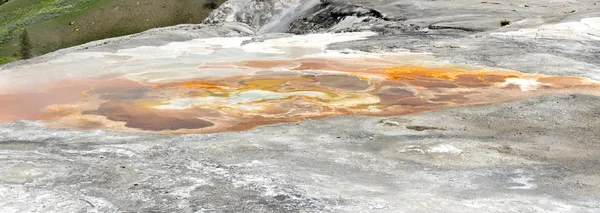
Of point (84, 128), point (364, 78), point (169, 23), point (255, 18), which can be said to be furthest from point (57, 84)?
point (169, 23)

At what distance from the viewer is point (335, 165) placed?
385 inches

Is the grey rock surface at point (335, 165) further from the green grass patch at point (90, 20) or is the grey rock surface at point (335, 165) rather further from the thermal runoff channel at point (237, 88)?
the green grass patch at point (90, 20)

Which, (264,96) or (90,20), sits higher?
(90,20)

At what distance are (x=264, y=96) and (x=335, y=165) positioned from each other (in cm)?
673

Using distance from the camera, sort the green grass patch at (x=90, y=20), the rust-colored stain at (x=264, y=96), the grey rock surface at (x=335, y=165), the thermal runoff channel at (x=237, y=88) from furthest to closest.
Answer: the green grass patch at (x=90, y=20) → the thermal runoff channel at (x=237, y=88) → the rust-colored stain at (x=264, y=96) → the grey rock surface at (x=335, y=165)

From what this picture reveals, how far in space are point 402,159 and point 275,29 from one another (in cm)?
3631

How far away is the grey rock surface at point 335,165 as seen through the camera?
769cm

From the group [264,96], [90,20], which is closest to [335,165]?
[264,96]

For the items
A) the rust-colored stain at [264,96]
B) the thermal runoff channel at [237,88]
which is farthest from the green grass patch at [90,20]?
the rust-colored stain at [264,96]

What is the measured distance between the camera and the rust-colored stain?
13500mm

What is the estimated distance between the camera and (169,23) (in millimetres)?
65562

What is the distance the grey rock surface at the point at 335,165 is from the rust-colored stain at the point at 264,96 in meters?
0.95

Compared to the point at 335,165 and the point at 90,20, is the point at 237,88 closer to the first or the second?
the point at 335,165

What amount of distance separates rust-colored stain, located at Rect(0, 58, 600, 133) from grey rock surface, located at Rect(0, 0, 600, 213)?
0.95 meters
